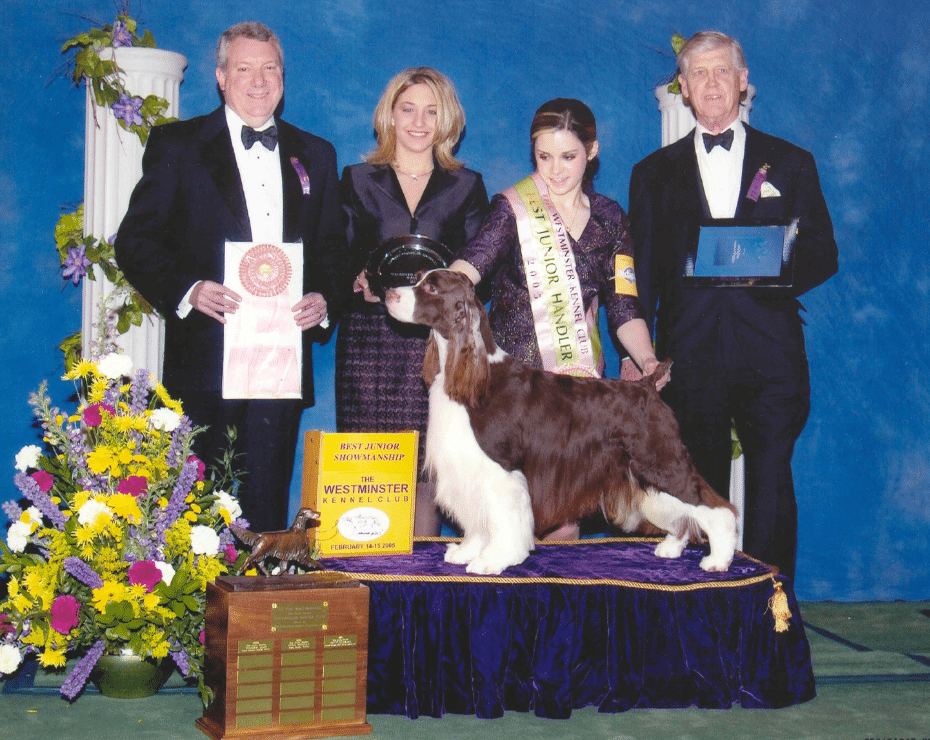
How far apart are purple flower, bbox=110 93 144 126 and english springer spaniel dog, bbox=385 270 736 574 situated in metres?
1.60

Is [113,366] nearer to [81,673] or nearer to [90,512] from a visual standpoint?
[90,512]

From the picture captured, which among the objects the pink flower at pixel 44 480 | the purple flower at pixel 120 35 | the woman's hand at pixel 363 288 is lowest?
the pink flower at pixel 44 480

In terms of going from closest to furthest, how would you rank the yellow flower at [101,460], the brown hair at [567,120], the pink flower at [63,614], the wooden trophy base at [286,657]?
1. the wooden trophy base at [286,657]
2. the pink flower at [63,614]
3. the yellow flower at [101,460]
4. the brown hair at [567,120]

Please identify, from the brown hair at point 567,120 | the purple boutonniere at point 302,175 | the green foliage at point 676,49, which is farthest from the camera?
the green foliage at point 676,49

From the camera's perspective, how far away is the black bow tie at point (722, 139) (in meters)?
4.09

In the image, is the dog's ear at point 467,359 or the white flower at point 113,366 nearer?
the white flower at point 113,366

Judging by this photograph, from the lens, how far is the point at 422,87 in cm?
391

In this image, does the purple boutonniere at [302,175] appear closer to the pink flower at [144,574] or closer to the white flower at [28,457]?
the white flower at [28,457]

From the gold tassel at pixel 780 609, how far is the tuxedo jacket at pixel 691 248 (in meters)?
1.13

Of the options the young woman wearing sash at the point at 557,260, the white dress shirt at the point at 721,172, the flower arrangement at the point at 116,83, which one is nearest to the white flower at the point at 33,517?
the young woman wearing sash at the point at 557,260

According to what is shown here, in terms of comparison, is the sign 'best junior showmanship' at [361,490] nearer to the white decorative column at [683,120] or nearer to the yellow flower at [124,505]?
the yellow flower at [124,505]

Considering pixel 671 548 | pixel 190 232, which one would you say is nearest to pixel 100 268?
pixel 190 232

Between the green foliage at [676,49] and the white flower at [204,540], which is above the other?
the green foliage at [676,49]

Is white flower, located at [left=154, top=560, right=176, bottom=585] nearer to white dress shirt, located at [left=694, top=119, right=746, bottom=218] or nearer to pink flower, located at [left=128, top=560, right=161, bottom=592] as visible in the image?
pink flower, located at [left=128, top=560, right=161, bottom=592]
